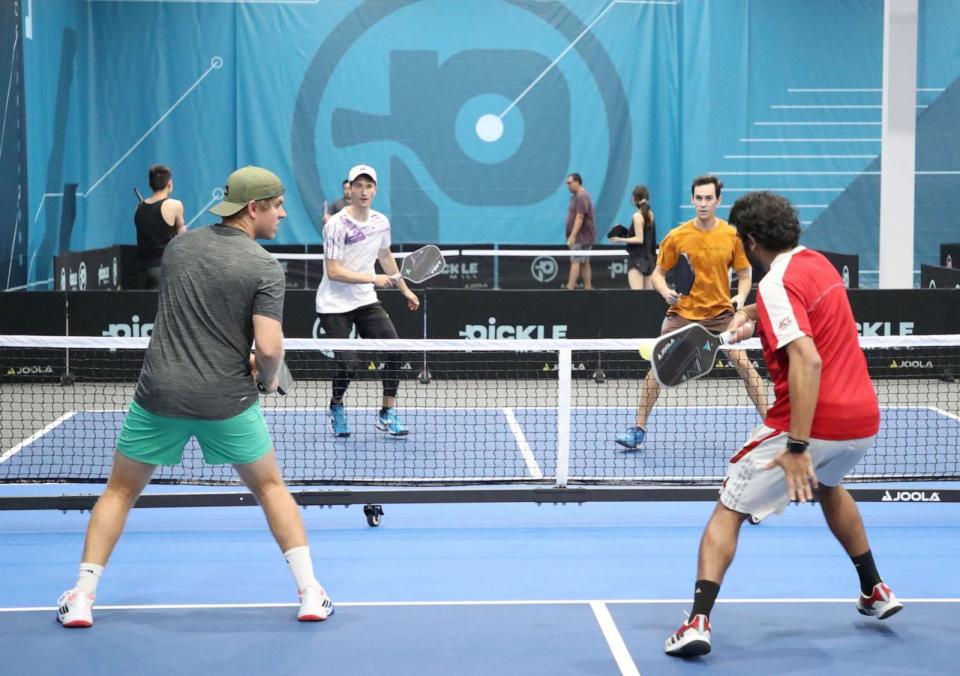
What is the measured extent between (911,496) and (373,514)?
104 inches

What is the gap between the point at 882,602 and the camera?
4801 millimetres

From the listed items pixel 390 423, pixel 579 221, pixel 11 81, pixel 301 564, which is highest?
pixel 11 81

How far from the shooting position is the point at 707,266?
7.80 metres

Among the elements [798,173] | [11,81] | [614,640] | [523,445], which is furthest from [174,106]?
[614,640]

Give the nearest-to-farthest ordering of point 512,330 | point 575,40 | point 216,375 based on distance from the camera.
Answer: point 216,375
point 512,330
point 575,40

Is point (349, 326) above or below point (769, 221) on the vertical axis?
below

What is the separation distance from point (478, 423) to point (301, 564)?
4.83m

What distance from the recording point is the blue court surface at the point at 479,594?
14.8 ft

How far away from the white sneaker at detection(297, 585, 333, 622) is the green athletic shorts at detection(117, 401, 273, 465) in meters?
0.55

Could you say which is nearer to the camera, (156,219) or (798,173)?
(156,219)

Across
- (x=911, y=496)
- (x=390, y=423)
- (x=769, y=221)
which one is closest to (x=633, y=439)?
(x=390, y=423)

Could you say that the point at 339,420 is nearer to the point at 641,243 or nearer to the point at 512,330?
the point at 512,330

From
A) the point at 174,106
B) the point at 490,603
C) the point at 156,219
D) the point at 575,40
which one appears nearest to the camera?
the point at 490,603

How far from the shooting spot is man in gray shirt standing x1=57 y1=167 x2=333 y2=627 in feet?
15.3
